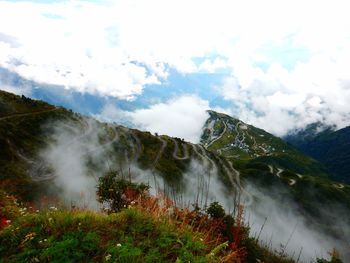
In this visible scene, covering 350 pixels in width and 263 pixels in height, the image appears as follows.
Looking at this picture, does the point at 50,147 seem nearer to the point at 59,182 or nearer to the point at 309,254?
the point at 59,182

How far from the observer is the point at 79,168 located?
579 ft

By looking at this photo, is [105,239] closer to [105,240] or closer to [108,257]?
[105,240]

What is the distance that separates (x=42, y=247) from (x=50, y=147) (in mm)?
193768

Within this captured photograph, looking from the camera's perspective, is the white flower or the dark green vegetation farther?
the dark green vegetation

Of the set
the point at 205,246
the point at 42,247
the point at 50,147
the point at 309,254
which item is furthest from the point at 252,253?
the point at 50,147

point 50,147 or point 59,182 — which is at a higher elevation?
point 50,147

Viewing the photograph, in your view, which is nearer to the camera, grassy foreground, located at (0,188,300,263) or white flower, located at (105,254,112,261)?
white flower, located at (105,254,112,261)

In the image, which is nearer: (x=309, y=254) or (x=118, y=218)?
(x=118, y=218)

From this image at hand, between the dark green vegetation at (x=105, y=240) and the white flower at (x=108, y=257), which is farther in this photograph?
the dark green vegetation at (x=105, y=240)

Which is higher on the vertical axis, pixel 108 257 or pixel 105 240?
pixel 105 240

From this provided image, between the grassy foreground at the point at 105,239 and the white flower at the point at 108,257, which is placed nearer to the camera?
the white flower at the point at 108,257

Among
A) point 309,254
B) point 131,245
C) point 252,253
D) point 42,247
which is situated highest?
point 131,245

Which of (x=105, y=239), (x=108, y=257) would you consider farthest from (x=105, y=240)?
(x=108, y=257)

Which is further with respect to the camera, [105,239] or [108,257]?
[105,239]
